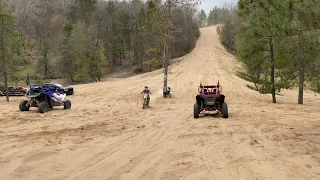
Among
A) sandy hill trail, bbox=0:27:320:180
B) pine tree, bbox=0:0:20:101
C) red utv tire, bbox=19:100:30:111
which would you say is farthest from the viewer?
pine tree, bbox=0:0:20:101

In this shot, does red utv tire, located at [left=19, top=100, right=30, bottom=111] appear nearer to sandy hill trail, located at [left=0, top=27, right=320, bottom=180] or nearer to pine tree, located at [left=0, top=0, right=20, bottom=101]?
sandy hill trail, located at [left=0, top=27, right=320, bottom=180]

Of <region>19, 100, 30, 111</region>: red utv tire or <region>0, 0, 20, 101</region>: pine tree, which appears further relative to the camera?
<region>0, 0, 20, 101</region>: pine tree

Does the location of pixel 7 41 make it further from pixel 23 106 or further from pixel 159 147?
pixel 159 147

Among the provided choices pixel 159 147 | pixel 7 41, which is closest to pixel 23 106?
pixel 159 147

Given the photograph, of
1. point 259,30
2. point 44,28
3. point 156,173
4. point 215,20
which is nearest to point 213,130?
point 156,173

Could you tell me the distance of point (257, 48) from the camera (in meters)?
23.2

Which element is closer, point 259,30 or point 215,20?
point 259,30

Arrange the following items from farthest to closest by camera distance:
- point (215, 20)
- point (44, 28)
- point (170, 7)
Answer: point (215, 20), point (44, 28), point (170, 7)

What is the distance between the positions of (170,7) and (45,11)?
75.7m

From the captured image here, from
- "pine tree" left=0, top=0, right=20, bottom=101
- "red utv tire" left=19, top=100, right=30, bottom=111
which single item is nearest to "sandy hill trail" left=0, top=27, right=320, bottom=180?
"red utv tire" left=19, top=100, right=30, bottom=111

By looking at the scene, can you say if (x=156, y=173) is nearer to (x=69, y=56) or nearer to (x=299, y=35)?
(x=299, y=35)

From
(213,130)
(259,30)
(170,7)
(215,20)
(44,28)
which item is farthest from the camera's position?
(215,20)

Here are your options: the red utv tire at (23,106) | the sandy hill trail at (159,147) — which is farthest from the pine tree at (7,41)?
the sandy hill trail at (159,147)

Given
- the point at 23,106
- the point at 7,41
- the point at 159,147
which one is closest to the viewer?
the point at 159,147
